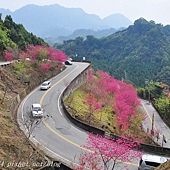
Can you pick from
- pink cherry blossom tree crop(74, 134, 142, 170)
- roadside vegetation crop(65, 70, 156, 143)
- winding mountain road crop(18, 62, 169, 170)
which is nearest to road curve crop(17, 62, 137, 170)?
winding mountain road crop(18, 62, 169, 170)

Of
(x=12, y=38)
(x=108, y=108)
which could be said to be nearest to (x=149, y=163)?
(x=108, y=108)

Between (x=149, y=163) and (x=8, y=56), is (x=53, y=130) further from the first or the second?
(x=8, y=56)

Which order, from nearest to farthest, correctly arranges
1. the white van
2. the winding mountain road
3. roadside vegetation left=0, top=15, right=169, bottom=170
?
the white van → roadside vegetation left=0, top=15, right=169, bottom=170 → the winding mountain road

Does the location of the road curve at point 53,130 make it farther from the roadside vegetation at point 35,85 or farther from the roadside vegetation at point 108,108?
the roadside vegetation at point 108,108

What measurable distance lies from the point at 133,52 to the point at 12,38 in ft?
198

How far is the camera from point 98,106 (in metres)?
34.4

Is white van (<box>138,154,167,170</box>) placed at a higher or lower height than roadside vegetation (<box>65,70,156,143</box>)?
higher

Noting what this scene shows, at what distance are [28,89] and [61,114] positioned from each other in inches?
359

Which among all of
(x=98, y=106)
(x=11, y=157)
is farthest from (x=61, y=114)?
(x=11, y=157)

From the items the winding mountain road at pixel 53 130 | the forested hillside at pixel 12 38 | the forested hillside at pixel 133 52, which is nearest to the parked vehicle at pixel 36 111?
the winding mountain road at pixel 53 130

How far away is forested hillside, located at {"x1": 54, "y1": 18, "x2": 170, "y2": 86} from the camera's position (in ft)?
293

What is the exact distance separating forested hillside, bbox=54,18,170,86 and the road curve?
166 ft

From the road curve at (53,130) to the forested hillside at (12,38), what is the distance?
14.1 metres

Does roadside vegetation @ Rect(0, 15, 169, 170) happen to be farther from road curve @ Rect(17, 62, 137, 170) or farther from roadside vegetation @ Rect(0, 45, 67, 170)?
road curve @ Rect(17, 62, 137, 170)
